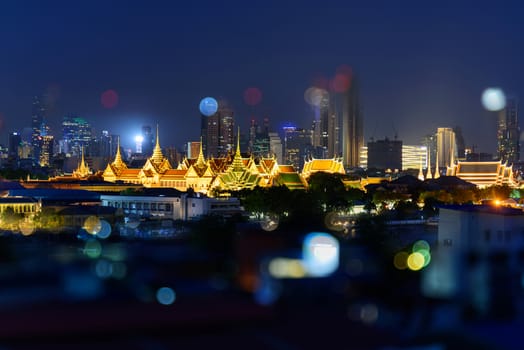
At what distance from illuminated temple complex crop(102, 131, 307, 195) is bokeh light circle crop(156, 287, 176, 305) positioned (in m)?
15.6

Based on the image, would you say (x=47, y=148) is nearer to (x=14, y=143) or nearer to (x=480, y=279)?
(x=14, y=143)

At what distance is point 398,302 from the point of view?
12.2 feet

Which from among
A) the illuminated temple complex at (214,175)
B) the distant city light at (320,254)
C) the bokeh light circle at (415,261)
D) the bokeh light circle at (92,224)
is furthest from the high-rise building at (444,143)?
the distant city light at (320,254)

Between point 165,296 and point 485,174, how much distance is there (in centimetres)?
2778

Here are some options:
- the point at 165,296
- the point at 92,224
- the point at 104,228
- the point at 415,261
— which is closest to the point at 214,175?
the point at 92,224

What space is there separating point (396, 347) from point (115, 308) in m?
1.07

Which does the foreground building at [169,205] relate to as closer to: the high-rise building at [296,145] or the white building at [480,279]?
the white building at [480,279]

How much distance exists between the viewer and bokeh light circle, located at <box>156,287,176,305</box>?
3245 millimetres

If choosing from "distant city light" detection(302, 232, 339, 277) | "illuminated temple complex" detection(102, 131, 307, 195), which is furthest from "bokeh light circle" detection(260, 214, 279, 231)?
"illuminated temple complex" detection(102, 131, 307, 195)

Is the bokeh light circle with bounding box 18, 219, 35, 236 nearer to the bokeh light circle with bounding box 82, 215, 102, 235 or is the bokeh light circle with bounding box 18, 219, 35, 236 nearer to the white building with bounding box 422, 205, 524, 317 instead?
the bokeh light circle with bounding box 82, 215, 102, 235

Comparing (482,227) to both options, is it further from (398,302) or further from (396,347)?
(396,347)

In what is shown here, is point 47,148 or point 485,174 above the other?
point 47,148

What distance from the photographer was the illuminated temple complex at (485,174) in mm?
29406

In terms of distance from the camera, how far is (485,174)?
1170 inches
